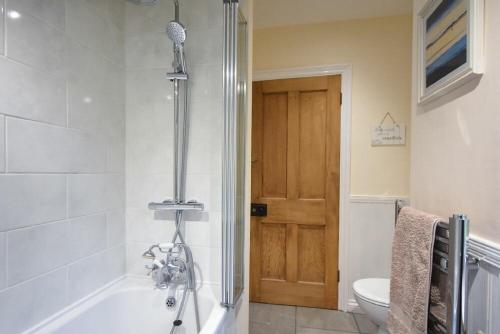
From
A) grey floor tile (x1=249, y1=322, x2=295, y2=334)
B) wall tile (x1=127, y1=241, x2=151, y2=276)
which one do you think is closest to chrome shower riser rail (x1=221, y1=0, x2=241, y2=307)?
wall tile (x1=127, y1=241, x2=151, y2=276)

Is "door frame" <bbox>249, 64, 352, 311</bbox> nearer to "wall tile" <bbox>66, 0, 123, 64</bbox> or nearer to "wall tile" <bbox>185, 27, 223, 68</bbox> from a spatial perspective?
"wall tile" <bbox>185, 27, 223, 68</bbox>

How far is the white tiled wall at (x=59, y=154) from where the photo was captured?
895 mm

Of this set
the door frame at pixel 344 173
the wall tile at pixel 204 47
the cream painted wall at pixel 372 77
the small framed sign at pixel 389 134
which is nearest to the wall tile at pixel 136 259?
the wall tile at pixel 204 47

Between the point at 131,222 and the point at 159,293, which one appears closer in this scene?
the point at 159,293

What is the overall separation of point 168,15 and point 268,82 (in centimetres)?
118

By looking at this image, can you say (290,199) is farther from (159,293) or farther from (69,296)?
(69,296)

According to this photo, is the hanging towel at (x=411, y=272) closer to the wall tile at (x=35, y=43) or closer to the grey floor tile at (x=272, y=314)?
the grey floor tile at (x=272, y=314)

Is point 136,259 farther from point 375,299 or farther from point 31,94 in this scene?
point 375,299

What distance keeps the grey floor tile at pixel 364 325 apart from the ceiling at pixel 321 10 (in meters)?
2.59

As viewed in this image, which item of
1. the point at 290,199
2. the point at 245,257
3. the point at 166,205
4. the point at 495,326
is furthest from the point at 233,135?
the point at 290,199

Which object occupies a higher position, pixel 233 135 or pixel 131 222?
pixel 233 135

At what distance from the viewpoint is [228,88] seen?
46.2 inches

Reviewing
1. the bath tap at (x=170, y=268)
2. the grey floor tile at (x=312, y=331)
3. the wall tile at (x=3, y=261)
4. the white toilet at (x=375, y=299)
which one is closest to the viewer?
the wall tile at (x=3, y=261)

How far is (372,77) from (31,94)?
235 centimetres
